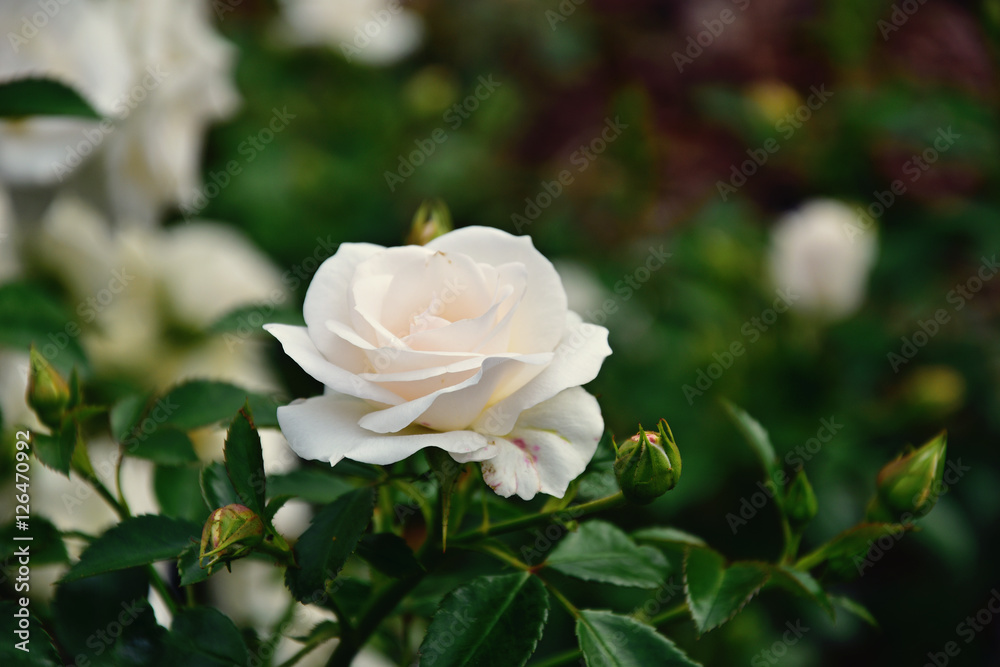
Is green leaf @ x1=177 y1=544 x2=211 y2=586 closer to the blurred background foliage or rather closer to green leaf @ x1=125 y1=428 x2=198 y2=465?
green leaf @ x1=125 y1=428 x2=198 y2=465

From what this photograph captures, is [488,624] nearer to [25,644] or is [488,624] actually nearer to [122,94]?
[25,644]

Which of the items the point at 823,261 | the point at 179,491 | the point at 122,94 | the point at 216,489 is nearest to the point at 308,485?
the point at 216,489

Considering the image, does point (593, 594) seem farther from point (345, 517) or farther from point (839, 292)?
point (345, 517)

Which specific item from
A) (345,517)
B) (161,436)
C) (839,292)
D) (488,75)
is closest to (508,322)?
(345,517)

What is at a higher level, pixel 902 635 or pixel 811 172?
pixel 811 172

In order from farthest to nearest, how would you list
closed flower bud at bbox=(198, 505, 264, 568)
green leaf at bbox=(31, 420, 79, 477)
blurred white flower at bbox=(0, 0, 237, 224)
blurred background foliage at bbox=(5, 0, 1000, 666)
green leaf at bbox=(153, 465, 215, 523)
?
blurred background foliage at bbox=(5, 0, 1000, 666), blurred white flower at bbox=(0, 0, 237, 224), green leaf at bbox=(153, 465, 215, 523), green leaf at bbox=(31, 420, 79, 477), closed flower bud at bbox=(198, 505, 264, 568)

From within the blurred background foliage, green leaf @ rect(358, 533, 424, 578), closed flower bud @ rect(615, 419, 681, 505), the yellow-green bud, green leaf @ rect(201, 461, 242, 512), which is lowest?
the blurred background foliage

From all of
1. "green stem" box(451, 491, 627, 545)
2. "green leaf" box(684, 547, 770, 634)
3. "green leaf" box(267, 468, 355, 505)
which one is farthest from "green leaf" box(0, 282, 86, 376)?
"green leaf" box(684, 547, 770, 634)
